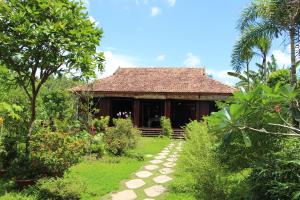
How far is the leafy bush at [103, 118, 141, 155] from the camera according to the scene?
1160 cm

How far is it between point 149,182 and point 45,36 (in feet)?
12.7

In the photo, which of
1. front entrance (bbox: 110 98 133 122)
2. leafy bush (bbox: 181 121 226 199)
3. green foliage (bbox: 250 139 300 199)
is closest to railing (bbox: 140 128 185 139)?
front entrance (bbox: 110 98 133 122)

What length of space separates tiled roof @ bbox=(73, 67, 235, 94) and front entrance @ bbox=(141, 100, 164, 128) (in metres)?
2.02

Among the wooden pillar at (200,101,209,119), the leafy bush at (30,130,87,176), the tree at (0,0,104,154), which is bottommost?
the leafy bush at (30,130,87,176)

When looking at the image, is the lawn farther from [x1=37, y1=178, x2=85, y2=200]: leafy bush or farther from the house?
the house

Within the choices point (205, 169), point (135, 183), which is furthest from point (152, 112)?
point (205, 169)

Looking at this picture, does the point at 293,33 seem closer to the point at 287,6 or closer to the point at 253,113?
the point at 287,6

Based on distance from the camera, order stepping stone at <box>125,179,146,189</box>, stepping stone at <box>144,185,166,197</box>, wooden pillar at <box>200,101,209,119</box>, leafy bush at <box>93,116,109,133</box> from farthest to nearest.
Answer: wooden pillar at <box>200,101,209,119</box>, leafy bush at <box>93,116,109,133</box>, stepping stone at <box>125,179,146,189</box>, stepping stone at <box>144,185,166,197</box>

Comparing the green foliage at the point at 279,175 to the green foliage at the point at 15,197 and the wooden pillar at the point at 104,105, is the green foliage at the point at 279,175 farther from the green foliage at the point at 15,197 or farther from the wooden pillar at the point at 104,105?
the wooden pillar at the point at 104,105

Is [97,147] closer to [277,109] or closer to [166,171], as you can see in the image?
[166,171]

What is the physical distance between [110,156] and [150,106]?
1517 centimetres

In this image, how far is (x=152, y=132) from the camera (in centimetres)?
2269

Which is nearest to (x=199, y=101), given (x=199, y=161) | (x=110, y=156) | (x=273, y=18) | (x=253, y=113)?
(x=110, y=156)

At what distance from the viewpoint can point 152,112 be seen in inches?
1046
